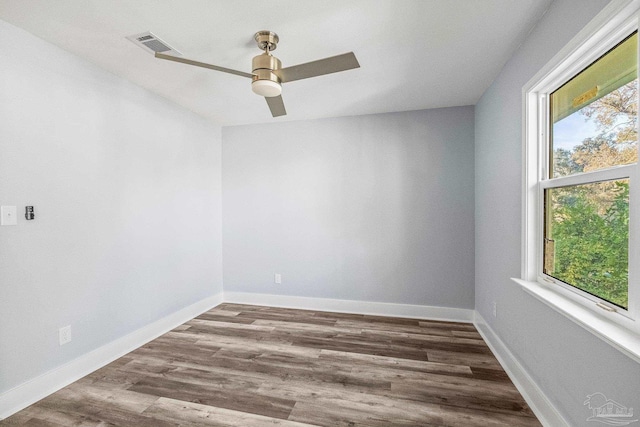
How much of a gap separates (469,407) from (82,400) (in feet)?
8.25

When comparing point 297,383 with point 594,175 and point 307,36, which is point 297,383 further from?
point 307,36

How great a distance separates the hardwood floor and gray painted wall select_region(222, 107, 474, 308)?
2.23 feet

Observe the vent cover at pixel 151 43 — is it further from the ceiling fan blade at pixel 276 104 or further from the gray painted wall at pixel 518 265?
the gray painted wall at pixel 518 265

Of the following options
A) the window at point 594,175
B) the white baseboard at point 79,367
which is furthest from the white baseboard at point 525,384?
the white baseboard at point 79,367

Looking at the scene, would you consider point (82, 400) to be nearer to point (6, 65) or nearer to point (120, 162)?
point (120, 162)

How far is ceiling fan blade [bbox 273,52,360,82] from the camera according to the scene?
1.66m

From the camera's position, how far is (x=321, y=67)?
5.78ft

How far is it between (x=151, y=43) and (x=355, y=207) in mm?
2502

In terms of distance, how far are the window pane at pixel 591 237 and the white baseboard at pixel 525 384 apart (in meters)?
0.69

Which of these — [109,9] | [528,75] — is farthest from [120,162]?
[528,75]

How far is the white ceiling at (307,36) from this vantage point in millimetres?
1675

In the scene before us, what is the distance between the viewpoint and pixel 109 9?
5.55ft

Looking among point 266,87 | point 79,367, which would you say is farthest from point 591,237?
point 79,367

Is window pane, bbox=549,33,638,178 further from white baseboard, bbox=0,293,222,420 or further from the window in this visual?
white baseboard, bbox=0,293,222,420
